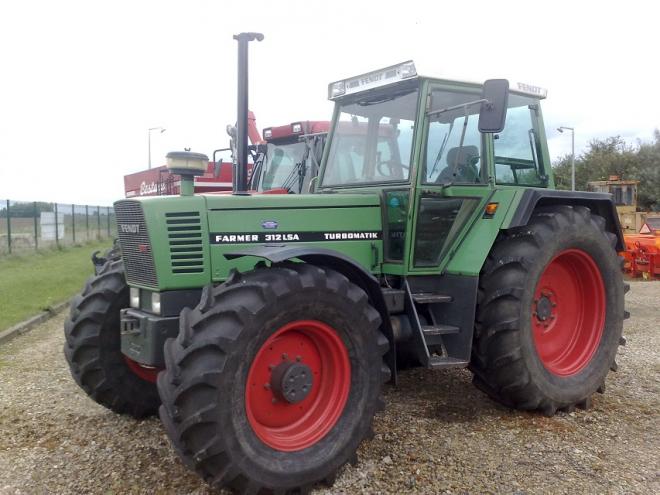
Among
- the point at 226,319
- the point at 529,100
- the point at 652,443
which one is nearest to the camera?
the point at 226,319

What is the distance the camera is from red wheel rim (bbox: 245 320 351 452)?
3584 mm

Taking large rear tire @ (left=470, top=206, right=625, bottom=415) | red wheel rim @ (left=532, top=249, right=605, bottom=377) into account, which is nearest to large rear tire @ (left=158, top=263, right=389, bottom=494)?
large rear tire @ (left=470, top=206, right=625, bottom=415)

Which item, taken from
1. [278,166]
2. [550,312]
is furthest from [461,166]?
[278,166]

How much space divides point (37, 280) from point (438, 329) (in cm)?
1073

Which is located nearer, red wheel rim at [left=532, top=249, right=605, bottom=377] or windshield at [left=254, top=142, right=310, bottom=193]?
red wheel rim at [left=532, top=249, right=605, bottom=377]

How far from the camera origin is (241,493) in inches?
130

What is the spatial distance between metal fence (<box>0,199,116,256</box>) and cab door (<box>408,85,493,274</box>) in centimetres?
1534

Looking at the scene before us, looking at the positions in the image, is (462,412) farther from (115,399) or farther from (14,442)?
(14,442)

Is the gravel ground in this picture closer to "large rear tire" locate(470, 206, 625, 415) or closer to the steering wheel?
"large rear tire" locate(470, 206, 625, 415)

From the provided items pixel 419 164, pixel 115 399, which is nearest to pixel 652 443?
pixel 419 164

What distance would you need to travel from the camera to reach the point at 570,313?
5.29 meters

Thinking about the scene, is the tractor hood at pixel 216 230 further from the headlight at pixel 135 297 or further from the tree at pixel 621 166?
the tree at pixel 621 166

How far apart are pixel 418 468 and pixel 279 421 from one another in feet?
2.97

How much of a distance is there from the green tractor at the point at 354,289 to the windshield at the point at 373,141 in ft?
0.05
